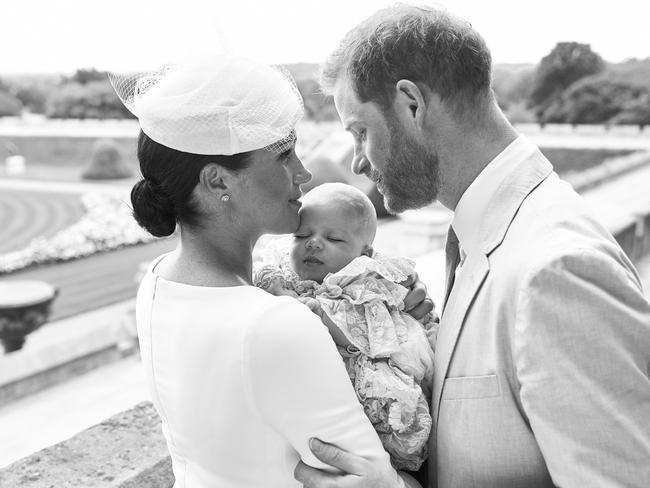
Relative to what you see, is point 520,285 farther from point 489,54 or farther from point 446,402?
point 489,54

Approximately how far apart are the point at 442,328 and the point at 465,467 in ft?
1.11

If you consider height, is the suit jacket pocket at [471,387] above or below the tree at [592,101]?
above

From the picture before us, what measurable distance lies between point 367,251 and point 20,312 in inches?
353

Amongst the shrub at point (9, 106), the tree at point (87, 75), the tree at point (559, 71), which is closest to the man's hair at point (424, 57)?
the tree at point (559, 71)

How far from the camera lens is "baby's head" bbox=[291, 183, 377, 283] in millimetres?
1881

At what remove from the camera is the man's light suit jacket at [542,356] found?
127 centimetres

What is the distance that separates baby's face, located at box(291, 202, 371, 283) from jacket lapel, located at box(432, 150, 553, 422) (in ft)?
1.22

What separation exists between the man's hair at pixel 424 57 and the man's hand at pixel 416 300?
19.8 inches

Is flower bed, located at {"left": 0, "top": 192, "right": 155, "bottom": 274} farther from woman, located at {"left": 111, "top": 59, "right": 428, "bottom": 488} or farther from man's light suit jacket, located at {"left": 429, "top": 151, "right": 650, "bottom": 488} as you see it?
man's light suit jacket, located at {"left": 429, "top": 151, "right": 650, "bottom": 488}

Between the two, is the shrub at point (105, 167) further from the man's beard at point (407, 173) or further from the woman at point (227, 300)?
the woman at point (227, 300)

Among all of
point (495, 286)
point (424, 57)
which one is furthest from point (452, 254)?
point (424, 57)

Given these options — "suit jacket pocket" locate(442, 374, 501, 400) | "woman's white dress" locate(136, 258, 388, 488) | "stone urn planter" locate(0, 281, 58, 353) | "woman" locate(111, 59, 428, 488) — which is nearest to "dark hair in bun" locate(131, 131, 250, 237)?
"woman" locate(111, 59, 428, 488)

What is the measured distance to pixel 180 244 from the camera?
1554 millimetres

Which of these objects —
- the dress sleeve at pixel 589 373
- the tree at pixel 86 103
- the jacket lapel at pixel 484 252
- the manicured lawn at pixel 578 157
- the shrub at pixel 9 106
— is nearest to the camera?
the dress sleeve at pixel 589 373
